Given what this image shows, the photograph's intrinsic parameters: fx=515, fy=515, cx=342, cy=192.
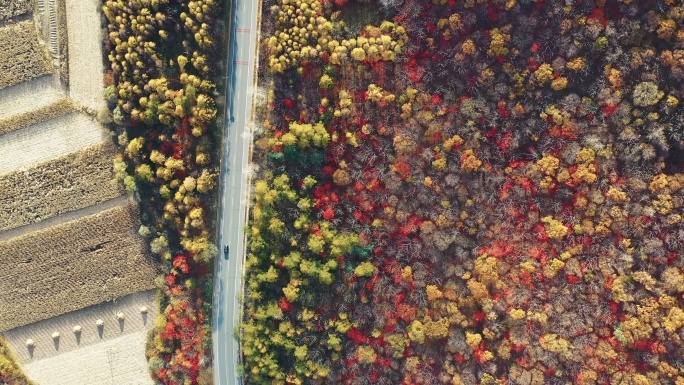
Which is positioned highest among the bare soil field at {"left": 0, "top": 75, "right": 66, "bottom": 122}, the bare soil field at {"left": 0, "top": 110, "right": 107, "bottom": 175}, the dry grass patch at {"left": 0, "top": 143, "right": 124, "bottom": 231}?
the bare soil field at {"left": 0, "top": 75, "right": 66, "bottom": 122}

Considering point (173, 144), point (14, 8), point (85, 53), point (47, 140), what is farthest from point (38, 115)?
point (173, 144)

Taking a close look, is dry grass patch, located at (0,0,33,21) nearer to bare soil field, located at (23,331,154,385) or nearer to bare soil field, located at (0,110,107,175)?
bare soil field, located at (0,110,107,175)

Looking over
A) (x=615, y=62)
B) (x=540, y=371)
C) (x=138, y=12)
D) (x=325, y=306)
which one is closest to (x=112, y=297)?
(x=325, y=306)

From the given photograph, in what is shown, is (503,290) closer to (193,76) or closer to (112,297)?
(193,76)

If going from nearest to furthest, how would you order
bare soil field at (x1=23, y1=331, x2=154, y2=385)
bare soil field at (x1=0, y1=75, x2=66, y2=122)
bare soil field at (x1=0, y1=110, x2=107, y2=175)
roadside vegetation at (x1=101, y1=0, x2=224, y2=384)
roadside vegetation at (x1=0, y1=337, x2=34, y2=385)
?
roadside vegetation at (x1=101, y1=0, x2=224, y2=384)
bare soil field at (x1=0, y1=110, x2=107, y2=175)
bare soil field at (x1=0, y1=75, x2=66, y2=122)
bare soil field at (x1=23, y1=331, x2=154, y2=385)
roadside vegetation at (x1=0, y1=337, x2=34, y2=385)

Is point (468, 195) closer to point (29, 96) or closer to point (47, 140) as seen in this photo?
point (47, 140)

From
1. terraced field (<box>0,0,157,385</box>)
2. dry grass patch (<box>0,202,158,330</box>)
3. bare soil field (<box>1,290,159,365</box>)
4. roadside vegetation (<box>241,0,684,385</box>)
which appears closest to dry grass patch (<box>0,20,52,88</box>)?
terraced field (<box>0,0,157,385</box>)
